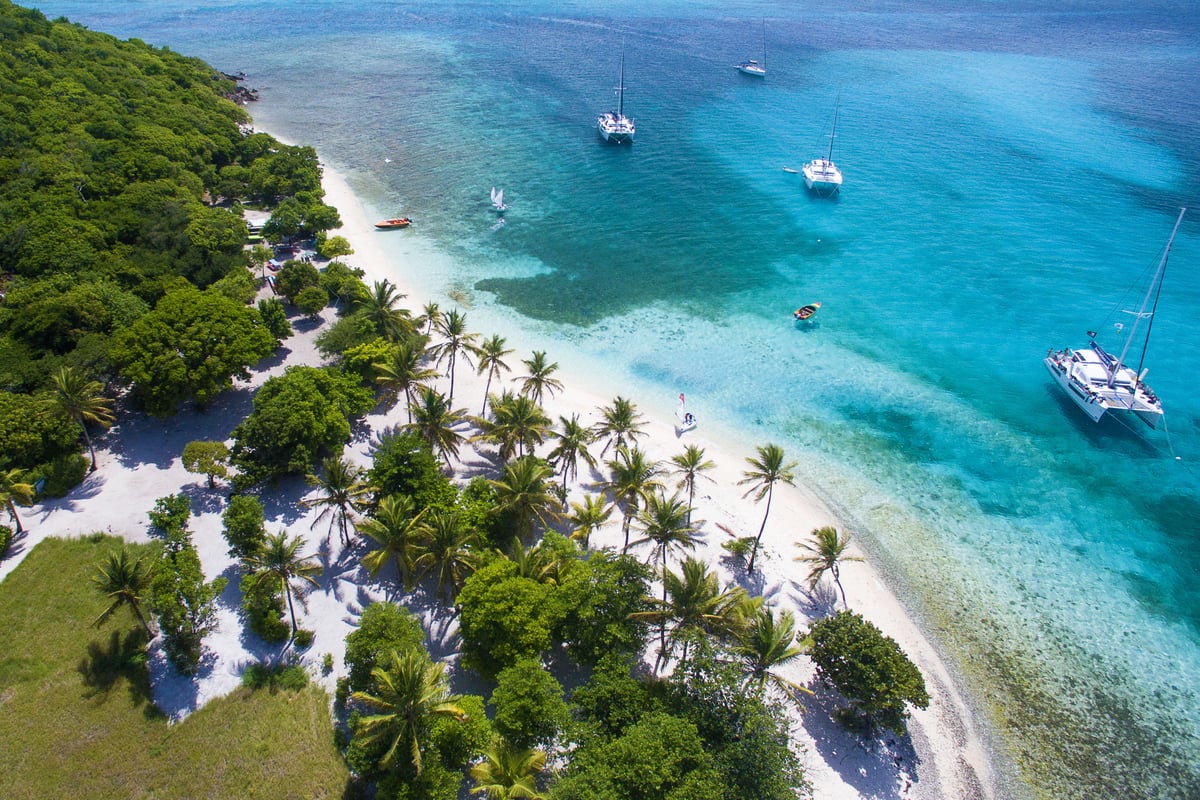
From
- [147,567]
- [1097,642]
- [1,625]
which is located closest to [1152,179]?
[1097,642]

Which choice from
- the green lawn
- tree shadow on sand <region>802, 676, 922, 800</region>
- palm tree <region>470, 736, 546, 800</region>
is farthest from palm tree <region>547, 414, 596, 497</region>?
tree shadow on sand <region>802, 676, 922, 800</region>

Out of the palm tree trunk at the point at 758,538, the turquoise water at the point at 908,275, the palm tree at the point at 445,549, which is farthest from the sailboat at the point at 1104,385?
the palm tree at the point at 445,549

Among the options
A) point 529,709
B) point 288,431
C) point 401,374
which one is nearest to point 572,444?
point 401,374

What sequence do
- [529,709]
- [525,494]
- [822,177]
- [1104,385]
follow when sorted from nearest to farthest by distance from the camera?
[529,709] → [525,494] → [1104,385] → [822,177]

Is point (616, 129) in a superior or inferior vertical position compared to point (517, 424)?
superior

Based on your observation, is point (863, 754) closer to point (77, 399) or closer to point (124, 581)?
point (124, 581)

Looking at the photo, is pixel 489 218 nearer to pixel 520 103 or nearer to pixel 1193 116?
pixel 520 103
